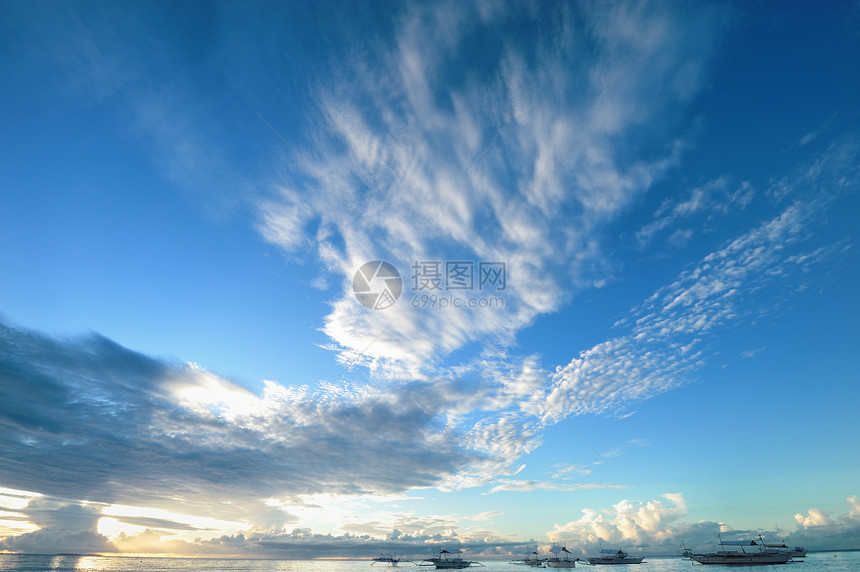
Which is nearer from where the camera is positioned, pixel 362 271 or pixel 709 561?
pixel 362 271

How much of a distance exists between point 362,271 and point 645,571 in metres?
233

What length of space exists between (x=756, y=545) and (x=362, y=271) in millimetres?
203667

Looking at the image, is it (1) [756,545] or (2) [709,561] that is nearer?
(1) [756,545]

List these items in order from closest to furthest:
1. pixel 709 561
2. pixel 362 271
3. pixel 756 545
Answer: pixel 362 271 < pixel 756 545 < pixel 709 561

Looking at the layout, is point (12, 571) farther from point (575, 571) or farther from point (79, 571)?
point (575, 571)

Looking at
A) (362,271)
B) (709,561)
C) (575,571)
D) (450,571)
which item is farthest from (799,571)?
(362,271)

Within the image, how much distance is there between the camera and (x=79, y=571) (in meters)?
198

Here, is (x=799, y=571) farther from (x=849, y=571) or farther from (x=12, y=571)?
(x=12, y=571)

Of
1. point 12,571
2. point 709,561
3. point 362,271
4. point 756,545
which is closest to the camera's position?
point 362,271

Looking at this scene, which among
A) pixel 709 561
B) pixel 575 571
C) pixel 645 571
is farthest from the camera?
pixel 575 571

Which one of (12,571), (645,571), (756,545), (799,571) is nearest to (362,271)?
(799,571)

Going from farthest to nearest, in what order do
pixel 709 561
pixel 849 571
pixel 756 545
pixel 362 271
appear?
pixel 709 561, pixel 756 545, pixel 849 571, pixel 362 271

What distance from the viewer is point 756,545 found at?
472 ft

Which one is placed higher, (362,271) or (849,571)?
(362,271)
